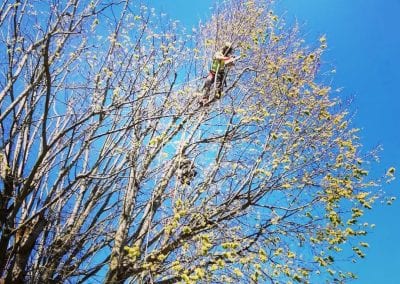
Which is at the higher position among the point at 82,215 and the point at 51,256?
the point at 82,215

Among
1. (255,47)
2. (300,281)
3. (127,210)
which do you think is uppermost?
(255,47)

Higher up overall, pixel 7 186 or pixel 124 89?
pixel 124 89

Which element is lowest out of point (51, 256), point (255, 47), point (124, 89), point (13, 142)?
point (51, 256)

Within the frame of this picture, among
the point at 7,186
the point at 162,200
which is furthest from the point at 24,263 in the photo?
the point at 162,200

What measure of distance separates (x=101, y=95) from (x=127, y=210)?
1.75 m

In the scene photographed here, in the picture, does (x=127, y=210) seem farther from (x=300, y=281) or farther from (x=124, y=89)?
(x=300, y=281)

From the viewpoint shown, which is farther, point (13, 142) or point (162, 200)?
point (13, 142)

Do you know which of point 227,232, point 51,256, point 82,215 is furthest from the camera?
point 82,215

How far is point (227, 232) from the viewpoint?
585 cm

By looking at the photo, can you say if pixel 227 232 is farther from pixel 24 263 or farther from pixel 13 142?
pixel 13 142

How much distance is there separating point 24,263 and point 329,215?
4.47 metres

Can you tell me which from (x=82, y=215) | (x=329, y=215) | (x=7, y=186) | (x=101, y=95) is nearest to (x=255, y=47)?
(x=101, y=95)

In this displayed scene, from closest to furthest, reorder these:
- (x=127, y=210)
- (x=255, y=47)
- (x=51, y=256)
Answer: (x=127, y=210) → (x=51, y=256) → (x=255, y=47)

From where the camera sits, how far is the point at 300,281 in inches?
214
